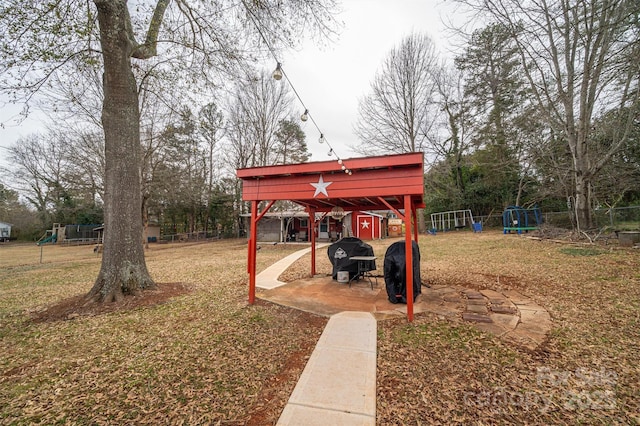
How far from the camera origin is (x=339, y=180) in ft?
14.9

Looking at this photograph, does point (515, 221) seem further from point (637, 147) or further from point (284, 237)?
point (284, 237)

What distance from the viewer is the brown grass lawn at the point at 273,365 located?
7.00 ft

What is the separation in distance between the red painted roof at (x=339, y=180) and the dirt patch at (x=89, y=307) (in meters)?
2.67

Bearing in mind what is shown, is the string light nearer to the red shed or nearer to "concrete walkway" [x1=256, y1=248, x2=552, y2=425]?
"concrete walkway" [x1=256, y1=248, x2=552, y2=425]

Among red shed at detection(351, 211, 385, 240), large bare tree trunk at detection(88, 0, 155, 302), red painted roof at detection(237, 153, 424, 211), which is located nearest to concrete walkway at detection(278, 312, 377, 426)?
red painted roof at detection(237, 153, 424, 211)

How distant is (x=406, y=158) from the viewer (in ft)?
13.1

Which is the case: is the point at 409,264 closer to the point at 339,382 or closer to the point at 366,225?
the point at 339,382

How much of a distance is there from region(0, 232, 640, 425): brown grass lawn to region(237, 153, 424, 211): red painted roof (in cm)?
207

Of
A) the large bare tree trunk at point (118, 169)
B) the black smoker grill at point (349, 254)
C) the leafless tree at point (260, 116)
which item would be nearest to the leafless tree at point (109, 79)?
the large bare tree trunk at point (118, 169)

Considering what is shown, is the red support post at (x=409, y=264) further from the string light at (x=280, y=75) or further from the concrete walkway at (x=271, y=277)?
the concrete walkway at (x=271, y=277)

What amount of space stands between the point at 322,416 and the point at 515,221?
1764 cm

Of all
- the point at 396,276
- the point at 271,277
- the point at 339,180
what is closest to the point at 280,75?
the point at 339,180

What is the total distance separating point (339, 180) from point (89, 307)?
500 cm

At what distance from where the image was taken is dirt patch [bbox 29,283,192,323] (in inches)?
170
